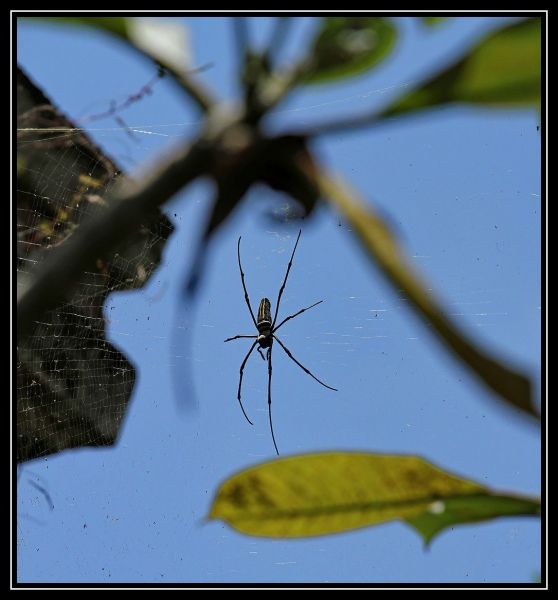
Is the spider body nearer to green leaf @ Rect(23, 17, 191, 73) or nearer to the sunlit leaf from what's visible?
green leaf @ Rect(23, 17, 191, 73)

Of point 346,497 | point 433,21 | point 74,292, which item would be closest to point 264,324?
point 74,292

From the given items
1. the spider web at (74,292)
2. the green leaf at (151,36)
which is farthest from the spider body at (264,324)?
the green leaf at (151,36)

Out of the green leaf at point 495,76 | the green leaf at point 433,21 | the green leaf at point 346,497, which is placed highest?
the green leaf at point 433,21

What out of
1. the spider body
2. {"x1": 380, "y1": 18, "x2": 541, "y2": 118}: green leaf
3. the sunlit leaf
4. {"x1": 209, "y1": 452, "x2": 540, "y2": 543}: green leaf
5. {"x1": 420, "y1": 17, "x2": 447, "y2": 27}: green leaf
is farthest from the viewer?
the spider body

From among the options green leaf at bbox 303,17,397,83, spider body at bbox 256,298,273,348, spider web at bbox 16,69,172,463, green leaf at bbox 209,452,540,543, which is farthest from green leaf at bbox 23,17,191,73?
spider body at bbox 256,298,273,348

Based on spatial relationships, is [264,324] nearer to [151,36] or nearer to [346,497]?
[346,497]

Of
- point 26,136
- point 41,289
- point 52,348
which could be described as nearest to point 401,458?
point 41,289

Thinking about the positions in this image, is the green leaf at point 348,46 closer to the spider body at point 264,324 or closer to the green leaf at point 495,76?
the green leaf at point 495,76
